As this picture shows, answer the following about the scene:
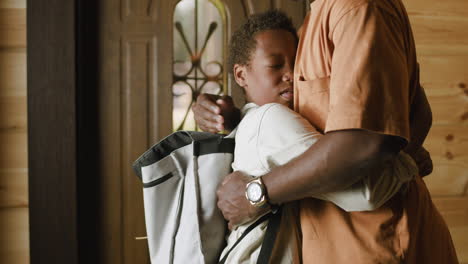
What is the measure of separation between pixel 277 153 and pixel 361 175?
144mm

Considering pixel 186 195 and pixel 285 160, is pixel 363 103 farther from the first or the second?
pixel 186 195

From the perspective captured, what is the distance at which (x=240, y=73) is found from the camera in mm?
1056

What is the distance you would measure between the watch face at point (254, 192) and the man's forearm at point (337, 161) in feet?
0.18

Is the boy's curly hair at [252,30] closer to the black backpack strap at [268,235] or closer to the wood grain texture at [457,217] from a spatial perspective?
the black backpack strap at [268,235]

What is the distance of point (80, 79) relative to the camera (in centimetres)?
155

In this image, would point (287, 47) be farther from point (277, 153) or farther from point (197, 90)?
point (197, 90)

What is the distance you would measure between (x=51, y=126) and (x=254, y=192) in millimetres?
1049

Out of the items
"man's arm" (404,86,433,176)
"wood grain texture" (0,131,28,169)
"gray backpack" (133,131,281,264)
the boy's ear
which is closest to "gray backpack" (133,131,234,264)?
"gray backpack" (133,131,281,264)

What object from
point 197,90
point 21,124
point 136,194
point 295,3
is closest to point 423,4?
point 295,3

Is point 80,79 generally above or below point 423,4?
below

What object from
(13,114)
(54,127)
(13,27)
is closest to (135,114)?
(54,127)

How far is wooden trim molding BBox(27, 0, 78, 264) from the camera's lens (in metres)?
1.48

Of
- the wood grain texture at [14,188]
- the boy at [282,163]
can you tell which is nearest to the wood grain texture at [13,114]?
the wood grain texture at [14,188]

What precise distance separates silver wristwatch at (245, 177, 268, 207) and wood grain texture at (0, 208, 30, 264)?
116cm
